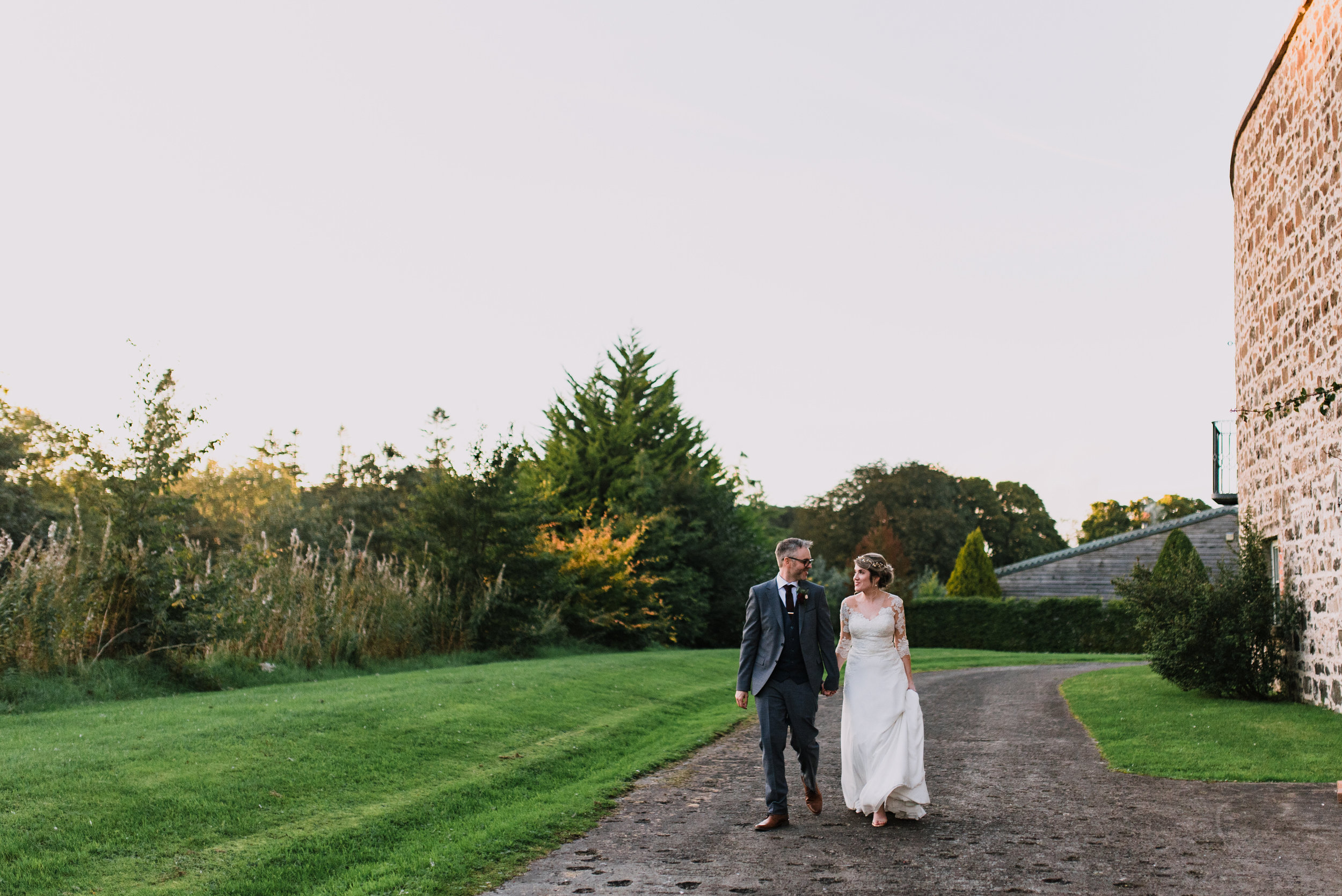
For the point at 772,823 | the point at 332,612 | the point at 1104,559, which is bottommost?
the point at 772,823

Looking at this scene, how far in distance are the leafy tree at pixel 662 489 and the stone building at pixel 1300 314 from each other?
14191 millimetres

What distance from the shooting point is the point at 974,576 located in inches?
1565

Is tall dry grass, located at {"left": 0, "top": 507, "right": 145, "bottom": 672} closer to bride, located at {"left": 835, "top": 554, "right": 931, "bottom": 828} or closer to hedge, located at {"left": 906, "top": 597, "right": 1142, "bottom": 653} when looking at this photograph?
bride, located at {"left": 835, "top": 554, "right": 931, "bottom": 828}

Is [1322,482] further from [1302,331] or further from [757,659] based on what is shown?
[757,659]

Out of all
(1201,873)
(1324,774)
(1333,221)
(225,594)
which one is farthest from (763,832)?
(1333,221)

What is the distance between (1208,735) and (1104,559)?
3122 centimetres

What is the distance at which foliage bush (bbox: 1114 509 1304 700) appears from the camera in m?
13.7

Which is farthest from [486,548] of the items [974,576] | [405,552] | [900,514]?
[900,514]

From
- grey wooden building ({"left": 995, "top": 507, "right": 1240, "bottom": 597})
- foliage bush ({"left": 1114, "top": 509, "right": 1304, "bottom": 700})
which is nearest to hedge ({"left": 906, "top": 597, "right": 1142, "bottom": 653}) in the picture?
grey wooden building ({"left": 995, "top": 507, "right": 1240, "bottom": 597})

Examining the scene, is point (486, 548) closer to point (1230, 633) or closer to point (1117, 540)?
point (1230, 633)

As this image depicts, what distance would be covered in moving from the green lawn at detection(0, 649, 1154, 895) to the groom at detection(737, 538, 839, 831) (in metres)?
1.40

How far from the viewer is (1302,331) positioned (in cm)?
1304

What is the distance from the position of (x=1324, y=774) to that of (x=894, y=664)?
3936mm

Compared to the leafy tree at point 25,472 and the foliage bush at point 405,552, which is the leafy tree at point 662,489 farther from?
the leafy tree at point 25,472
